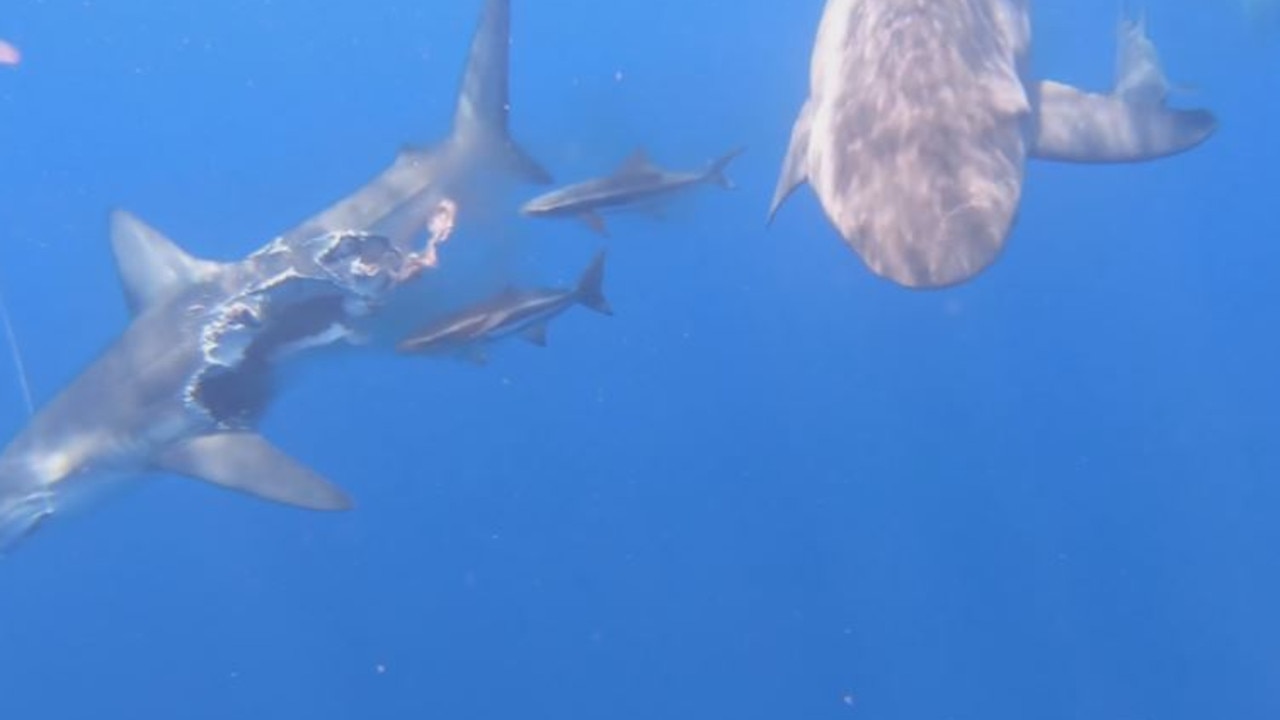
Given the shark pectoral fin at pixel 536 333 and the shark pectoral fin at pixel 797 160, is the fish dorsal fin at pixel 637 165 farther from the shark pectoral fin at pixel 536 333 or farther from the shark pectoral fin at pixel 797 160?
the shark pectoral fin at pixel 797 160

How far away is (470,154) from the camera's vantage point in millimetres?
9422

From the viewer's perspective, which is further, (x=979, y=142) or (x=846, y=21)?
(x=846, y=21)

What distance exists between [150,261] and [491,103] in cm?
280

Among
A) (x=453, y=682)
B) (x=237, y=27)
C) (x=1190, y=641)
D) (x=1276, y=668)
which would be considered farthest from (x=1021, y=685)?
(x=237, y=27)

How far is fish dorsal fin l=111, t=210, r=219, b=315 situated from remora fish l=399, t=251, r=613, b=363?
2.41 meters

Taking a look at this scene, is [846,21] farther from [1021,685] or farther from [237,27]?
[237,27]

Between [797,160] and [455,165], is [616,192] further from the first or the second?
[455,165]

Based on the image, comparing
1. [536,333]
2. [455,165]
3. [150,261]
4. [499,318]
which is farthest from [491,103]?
[150,261]

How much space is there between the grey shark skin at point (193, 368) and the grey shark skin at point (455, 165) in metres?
0.30

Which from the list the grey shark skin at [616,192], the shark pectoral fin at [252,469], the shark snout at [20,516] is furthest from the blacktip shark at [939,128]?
the shark snout at [20,516]

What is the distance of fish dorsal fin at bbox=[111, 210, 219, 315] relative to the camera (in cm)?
938

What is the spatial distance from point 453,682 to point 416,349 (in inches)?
388

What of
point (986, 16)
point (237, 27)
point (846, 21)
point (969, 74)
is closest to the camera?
point (969, 74)

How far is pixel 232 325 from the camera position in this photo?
29.4 ft
